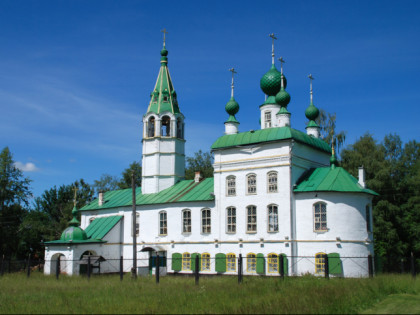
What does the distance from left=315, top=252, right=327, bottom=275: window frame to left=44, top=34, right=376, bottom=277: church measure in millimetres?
55

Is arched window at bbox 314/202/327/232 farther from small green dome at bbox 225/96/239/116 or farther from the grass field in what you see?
small green dome at bbox 225/96/239/116

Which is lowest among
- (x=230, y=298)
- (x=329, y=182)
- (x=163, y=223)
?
Answer: (x=230, y=298)

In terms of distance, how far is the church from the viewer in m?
24.8

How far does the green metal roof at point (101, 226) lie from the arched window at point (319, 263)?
15103mm

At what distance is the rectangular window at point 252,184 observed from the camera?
27250mm

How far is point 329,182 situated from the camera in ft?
83.0

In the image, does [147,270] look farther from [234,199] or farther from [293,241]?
[293,241]

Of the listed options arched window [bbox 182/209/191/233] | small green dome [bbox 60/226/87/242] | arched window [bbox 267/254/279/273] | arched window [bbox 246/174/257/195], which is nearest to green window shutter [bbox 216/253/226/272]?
arched window [bbox 267/254/279/273]

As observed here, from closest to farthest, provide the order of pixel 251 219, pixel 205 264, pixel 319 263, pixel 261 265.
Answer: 1. pixel 319 263
2. pixel 261 265
3. pixel 251 219
4. pixel 205 264

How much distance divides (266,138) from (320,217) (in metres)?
5.27

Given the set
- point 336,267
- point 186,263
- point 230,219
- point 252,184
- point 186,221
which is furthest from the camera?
point 186,221

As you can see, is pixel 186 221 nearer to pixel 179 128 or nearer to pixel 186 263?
pixel 186 263

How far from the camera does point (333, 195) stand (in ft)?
81.6

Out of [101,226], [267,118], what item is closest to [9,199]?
[101,226]
